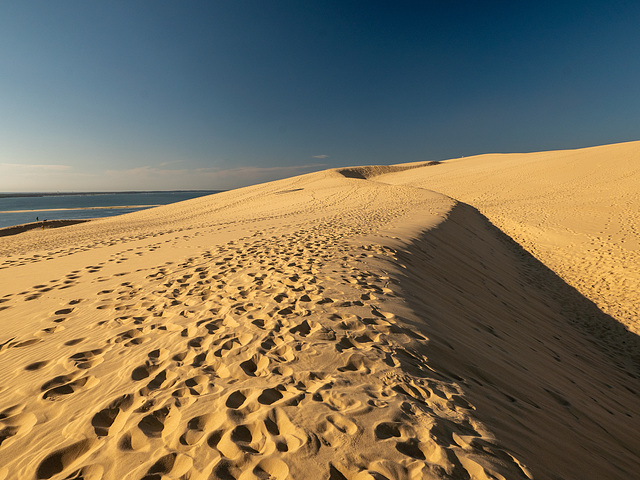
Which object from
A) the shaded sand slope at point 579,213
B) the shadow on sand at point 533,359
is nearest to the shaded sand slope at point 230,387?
the shadow on sand at point 533,359

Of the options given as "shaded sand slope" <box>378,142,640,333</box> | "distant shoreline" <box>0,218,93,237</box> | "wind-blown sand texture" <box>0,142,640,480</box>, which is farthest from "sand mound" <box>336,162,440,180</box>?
"wind-blown sand texture" <box>0,142,640,480</box>

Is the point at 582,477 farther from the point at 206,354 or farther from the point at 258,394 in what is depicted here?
the point at 206,354

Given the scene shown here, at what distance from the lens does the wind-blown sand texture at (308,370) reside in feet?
6.43

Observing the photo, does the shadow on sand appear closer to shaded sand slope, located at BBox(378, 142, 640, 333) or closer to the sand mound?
shaded sand slope, located at BBox(378, 142, 640, 333)

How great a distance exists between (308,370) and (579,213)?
64.8 ft

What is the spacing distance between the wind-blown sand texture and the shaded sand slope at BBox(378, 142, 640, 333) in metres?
0.83

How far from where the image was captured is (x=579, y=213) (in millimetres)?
16312

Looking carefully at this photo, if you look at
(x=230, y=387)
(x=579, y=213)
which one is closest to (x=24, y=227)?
(x=230, y=387)

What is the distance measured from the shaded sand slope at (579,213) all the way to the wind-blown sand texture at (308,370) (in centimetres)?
83

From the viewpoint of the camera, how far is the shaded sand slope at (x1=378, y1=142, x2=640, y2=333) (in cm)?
884

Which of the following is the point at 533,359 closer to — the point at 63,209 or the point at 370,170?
the point at 370,170

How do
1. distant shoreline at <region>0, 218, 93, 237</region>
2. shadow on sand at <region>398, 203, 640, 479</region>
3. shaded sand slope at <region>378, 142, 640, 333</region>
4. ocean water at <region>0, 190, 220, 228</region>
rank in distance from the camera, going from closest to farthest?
shadow on sand at <region>398, 203, 640, 479</region> → shaded sand slope at <region>378, 142, 640, 333</region> → distant shoreline at <region>0, 218, 93, 237</region> → ocean water at <region>0, 190, 220, 228</region>

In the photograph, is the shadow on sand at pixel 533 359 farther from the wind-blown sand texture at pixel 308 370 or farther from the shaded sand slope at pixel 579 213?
the shaded sand slope at pixel 579 213

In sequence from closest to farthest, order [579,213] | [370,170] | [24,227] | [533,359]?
[533,359]
[579,213]
[24,227]
[370,170]
